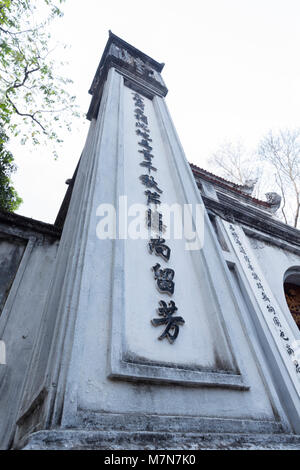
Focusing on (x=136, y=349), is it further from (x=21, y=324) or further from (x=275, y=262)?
(x=275, y=262)

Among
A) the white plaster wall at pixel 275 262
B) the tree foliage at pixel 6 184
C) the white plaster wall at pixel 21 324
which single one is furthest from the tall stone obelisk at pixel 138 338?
the tree foliage at pixel 6 184

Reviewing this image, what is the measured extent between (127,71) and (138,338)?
21.5 ft

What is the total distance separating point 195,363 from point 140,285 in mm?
837

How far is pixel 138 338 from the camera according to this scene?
7.32 feet

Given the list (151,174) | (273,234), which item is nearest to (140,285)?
(151,174)

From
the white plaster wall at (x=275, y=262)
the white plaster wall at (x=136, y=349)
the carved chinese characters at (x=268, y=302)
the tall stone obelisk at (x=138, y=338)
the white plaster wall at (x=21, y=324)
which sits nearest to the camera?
the tall stone obelisk at (x=138, y=338)

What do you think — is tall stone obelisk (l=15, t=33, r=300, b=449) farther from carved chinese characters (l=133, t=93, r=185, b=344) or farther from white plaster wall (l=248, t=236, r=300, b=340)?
white plaster wall (l=248, t=236, r=300, b=340)

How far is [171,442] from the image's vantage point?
1562mm

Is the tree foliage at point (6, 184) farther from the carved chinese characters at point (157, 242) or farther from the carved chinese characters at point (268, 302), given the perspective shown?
the carved chinese characters at point (268, 302)

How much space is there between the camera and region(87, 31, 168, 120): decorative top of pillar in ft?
21.6

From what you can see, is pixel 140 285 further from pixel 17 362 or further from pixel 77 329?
pixel 17 362

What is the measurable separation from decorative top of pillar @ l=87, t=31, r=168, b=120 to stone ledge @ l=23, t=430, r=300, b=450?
21.9 ft

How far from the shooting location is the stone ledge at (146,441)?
4.31 feet

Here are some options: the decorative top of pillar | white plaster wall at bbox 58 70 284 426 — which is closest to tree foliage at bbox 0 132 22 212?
the decorative top of pillar
